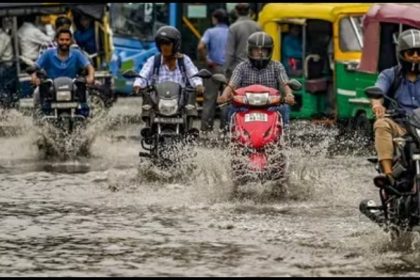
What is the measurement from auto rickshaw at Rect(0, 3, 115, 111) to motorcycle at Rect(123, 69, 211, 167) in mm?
6182

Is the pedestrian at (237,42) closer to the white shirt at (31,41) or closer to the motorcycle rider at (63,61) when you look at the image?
the motorcycle rider at (63,61)

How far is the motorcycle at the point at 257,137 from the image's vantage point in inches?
496

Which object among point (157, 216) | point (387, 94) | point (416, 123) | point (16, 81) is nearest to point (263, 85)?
point (157, 216)

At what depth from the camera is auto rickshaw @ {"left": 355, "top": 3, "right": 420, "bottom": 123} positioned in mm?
18131

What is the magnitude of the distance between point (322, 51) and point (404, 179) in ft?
37.4

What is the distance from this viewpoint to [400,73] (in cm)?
1059

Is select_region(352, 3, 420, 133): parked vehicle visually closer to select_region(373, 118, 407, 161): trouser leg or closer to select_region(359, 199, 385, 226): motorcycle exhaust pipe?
select_region(359, 199, 385, 226): motorcycle exhaust pipe

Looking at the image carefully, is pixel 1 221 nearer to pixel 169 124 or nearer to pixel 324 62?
pixel 169 124

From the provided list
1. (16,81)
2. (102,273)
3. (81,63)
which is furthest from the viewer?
(16,81)

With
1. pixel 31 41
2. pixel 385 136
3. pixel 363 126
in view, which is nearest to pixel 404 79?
pixel 385 136

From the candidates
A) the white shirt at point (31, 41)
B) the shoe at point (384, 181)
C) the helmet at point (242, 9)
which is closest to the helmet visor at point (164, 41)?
the shoe at point (384, 181)

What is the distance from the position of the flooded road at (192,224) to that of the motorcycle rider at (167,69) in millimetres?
820

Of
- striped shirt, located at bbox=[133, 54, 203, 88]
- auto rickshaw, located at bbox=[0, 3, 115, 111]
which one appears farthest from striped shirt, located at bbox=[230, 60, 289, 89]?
auto rickshaw, located at bbox=[0, 3, 115, 111]

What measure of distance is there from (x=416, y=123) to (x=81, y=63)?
8.24m
